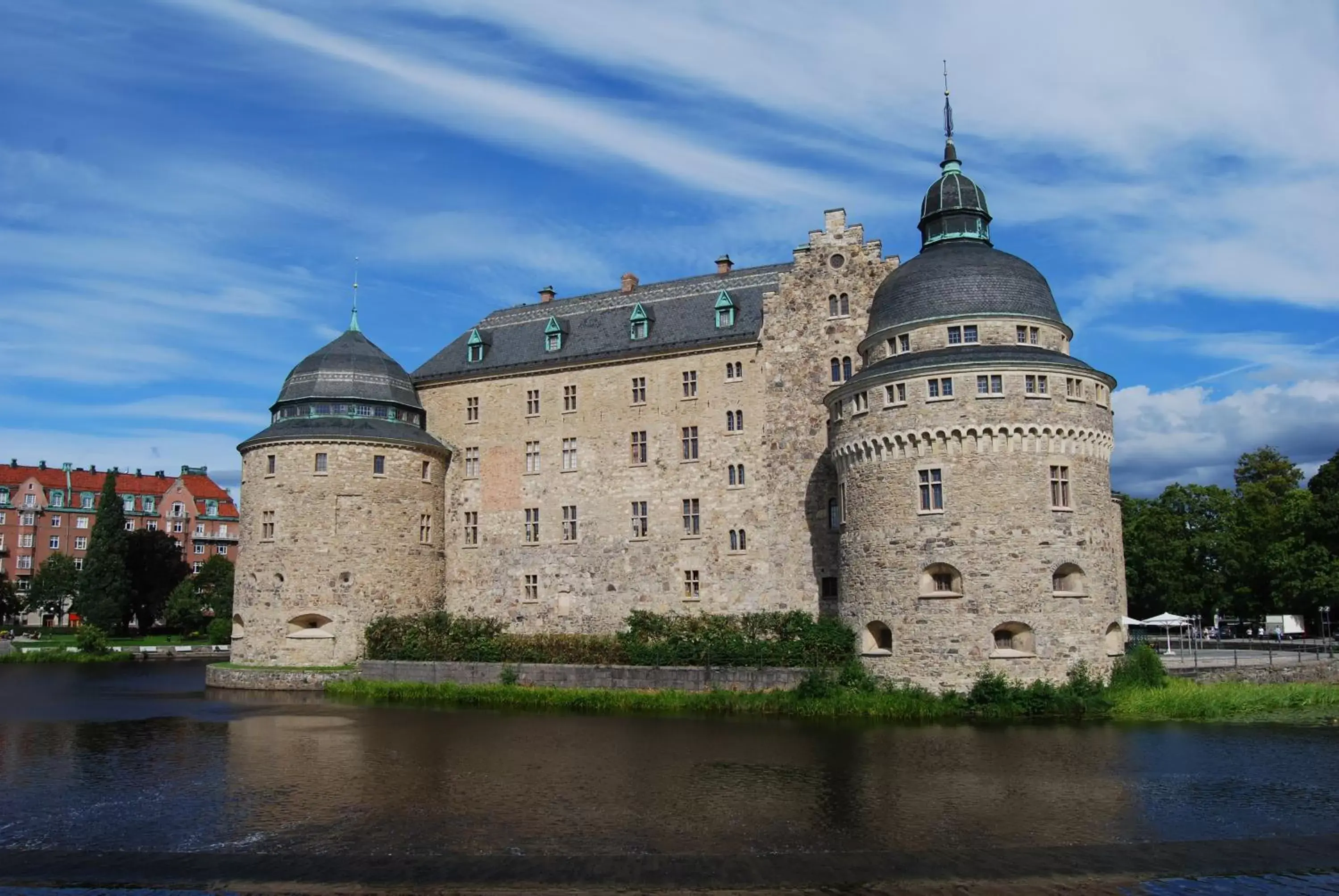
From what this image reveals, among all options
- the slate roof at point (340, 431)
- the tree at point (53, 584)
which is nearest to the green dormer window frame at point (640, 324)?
the slate roof at point (340, 431)

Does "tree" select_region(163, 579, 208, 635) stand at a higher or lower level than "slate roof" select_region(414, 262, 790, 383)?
lower

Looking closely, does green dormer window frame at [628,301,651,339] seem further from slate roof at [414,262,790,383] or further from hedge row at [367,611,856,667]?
hedge row at [367,611,856,667]

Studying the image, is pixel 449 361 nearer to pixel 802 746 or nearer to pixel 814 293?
pixel 814 293

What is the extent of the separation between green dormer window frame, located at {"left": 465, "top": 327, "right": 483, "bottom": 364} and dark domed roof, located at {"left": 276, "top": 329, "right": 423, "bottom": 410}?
129 inches

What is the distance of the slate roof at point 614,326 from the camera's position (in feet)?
140

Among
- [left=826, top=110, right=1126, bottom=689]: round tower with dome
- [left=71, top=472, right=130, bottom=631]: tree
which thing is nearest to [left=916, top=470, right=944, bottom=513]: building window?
[left=826, top=110, right=1126, bottom=689]: round tower with dome

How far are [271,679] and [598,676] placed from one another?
47.8 feet

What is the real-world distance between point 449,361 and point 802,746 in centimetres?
2970

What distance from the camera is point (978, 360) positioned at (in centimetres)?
3081

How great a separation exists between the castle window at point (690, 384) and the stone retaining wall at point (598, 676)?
39.8 ft

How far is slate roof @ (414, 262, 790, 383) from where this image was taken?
42812 mm

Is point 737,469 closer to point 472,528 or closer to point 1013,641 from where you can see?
point 472,528

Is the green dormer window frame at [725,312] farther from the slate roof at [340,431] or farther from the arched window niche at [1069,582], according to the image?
the arched window niche at [1069,582]

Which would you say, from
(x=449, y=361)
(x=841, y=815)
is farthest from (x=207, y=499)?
(x=841, y=815)
